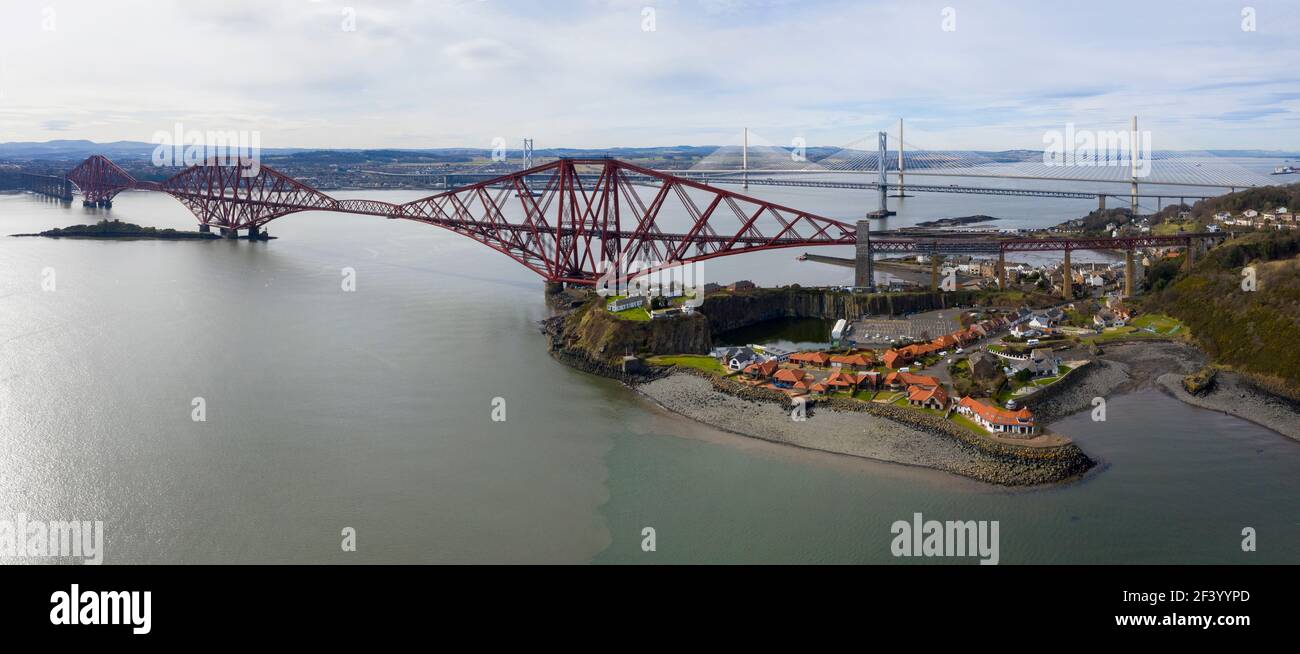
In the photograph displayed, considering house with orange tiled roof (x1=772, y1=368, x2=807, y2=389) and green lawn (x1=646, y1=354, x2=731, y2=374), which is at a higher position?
green lawn (x1=646, y1=354, x2=731, y2=374)

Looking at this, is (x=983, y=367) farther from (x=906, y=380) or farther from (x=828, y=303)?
(x=828, y=303)

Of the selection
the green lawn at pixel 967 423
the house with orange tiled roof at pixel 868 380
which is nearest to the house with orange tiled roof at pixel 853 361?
the house with orange tiled roof at pixel 868 380

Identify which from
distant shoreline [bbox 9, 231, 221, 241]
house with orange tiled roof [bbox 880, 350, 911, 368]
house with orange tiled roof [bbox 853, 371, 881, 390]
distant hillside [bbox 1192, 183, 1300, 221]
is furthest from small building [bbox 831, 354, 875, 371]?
distant shoreline [bbox 9, 231, 221, 241]

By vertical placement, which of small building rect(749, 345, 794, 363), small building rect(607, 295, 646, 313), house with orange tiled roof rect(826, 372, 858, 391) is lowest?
house with orange tiled roof rect(826, 372, 858, 391)

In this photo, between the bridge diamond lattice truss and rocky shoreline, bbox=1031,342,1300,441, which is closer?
rocky shoreline, bbox=1031,342,1300,441

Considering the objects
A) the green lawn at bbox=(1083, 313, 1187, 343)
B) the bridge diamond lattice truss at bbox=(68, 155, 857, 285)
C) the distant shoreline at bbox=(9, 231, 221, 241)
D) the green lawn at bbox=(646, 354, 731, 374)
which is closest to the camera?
the green lawn at bbox=(646, 354, 731, 374)

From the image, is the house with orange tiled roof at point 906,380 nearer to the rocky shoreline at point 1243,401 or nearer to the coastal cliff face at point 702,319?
the coastal cliff face at point 702,319

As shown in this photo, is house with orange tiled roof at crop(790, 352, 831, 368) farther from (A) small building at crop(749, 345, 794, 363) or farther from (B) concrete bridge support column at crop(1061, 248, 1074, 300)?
(B) concrete bridge support column at crop(1061, 248, 1074, 300)
